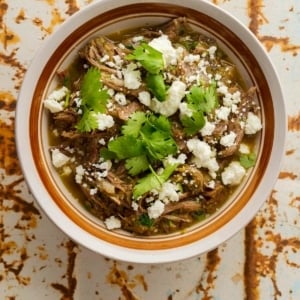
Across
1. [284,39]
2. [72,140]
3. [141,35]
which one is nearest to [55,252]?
[72,140]

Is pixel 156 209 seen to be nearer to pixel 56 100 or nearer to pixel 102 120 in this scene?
pixel 102 120

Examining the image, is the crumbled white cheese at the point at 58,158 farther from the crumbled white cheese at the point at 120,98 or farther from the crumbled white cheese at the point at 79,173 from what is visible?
the crumbled white cheese at the point at 120,98

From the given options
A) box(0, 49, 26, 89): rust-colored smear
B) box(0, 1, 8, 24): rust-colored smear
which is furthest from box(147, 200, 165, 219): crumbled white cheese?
box(0, 1, 8, 24): rust-colored smear

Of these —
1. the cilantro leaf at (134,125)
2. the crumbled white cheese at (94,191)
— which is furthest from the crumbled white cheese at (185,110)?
the crumbled white cheese at (94,191)

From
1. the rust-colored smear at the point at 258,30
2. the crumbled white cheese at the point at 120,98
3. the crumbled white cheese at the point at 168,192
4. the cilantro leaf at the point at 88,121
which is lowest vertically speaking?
the crumbled white cheese at the point at 168,192

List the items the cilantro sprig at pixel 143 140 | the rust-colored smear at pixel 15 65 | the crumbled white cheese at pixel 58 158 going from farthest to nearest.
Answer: the rust-colored smear at pixel 15 65 < the crumbled white cheese at pixel 58 158 < the cilantro sprig at pixel 143 140

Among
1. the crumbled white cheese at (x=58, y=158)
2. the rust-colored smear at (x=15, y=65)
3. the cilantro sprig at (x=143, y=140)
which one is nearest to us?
the cilantro sprig at (x=143, y=140)

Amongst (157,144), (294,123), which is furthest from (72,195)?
(294,123)

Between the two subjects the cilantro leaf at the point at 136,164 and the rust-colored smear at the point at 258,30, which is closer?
the cilantro leaf at the point at 136,164
